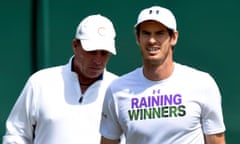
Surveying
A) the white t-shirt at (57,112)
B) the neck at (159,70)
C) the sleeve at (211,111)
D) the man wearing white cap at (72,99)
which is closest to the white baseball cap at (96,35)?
the man wearing white cap at (72,99)

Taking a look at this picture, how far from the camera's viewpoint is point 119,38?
4.26 m

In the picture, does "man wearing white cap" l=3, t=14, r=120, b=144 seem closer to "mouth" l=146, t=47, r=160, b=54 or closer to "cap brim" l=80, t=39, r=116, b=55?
"cap brim" l=80, t=39, r=116, b=55

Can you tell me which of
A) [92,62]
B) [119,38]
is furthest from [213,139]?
[119,38]

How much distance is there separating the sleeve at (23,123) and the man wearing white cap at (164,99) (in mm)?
558

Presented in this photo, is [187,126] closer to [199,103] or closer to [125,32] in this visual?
[199,103]

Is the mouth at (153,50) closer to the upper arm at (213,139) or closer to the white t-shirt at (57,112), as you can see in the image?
the upper arm at (213,139)

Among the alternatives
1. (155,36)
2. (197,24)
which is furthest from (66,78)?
(197,24)

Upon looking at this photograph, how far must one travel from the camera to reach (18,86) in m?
4.24

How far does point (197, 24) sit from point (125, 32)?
40 centimetres

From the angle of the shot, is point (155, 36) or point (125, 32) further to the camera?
point (125, 32)

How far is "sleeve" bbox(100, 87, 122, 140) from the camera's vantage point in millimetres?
3148

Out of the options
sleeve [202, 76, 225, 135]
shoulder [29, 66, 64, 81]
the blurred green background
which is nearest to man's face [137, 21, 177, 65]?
sleeve [202, 76, 225, 135]

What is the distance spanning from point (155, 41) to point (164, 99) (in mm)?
231

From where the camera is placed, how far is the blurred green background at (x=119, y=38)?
4.21 m
